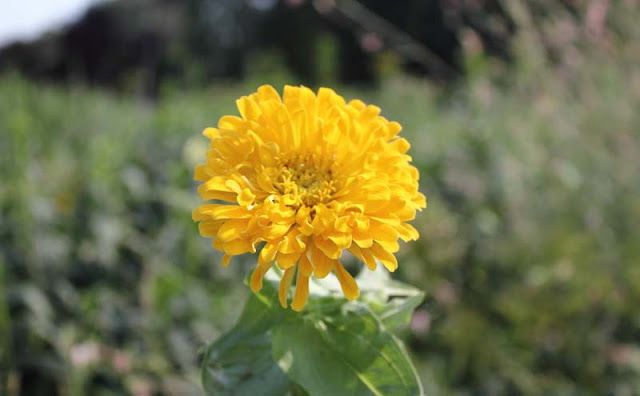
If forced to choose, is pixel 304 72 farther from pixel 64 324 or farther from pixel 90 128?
pixel 64 324

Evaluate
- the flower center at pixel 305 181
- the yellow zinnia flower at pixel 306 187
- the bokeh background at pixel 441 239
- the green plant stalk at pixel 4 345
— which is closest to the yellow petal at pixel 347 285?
the yellow zinnia flower at pixel 306 187

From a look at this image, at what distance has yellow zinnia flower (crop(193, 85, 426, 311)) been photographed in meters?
0.73

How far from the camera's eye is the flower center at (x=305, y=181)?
0.83 meters

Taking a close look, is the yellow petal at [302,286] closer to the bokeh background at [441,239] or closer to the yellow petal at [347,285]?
the yellow petal at [347,285]

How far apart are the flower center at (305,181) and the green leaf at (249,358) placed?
0.13m

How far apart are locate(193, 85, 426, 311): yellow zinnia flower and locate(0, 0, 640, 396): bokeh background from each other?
1217 mm

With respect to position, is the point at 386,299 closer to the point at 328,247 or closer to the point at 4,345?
the point at 328,247

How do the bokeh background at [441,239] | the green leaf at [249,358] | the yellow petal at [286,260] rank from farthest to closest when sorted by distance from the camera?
the bokeh background at [441,239]
the green leaf at [249,358]
the yellow petal at [286,260]

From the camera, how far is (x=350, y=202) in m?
0.78

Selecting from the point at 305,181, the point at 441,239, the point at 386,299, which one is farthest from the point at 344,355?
the point at 441,239

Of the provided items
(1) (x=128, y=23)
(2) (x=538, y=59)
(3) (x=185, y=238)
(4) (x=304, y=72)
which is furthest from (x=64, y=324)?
(1) (x=128, y=23)

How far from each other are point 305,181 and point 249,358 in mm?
248

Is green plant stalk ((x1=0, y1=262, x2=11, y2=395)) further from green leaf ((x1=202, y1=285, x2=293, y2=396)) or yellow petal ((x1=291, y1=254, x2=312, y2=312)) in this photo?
yellow petal ((x1=291, y1=254, x2=312, y2=312))

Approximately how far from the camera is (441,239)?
2674 millimetres
